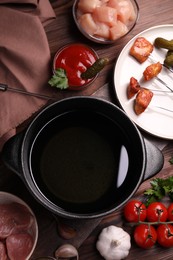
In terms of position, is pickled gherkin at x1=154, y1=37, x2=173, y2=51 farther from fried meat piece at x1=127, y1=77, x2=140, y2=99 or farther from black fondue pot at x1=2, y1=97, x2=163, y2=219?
black fondue pot at x1=2, y1=97, x2=163, y2=219

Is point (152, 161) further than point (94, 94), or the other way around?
point (94, 94)

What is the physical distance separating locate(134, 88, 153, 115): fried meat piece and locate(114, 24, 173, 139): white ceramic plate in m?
0.02

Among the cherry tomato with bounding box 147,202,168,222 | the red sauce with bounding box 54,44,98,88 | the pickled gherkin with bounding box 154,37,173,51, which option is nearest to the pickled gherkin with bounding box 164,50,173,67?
the pickled gherkin with bounding box 154,37,173,51

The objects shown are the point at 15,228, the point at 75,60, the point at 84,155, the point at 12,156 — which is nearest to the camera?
the point at 12,156

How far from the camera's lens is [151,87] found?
2.16 meters

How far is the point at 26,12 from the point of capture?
2.10 metres

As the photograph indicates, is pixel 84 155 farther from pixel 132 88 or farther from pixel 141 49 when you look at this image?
pixel 141 49

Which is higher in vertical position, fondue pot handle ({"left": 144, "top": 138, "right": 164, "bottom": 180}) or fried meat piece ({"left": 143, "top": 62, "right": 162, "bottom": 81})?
fried meat piece ({"left": 143, "top": 62, "right": 162, "bottom": 81})

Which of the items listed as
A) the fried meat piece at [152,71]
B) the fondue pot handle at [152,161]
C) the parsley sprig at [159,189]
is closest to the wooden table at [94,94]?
the parsley sprig at [159,189]

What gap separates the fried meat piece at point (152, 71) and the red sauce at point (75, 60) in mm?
212

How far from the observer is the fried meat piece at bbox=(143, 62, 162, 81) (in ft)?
6.93

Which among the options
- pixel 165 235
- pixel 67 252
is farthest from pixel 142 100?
pixel 67 252

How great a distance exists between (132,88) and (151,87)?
11 cm

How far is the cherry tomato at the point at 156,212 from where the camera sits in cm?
207
